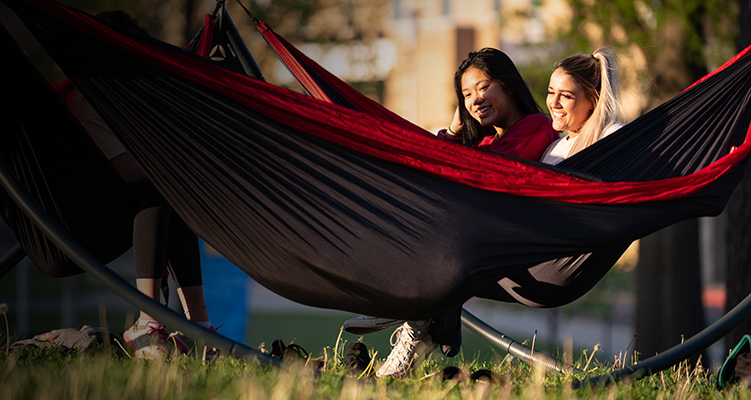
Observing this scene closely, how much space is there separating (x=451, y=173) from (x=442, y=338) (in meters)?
0.71

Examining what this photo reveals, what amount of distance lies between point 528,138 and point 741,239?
2.26 meters

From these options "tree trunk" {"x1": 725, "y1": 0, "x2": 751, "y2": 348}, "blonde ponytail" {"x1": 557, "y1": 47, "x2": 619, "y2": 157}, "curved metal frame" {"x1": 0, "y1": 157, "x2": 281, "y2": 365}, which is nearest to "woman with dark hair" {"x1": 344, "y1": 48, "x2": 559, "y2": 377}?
"blonde ponytail" {"x1": 557, "y1": 47, "x2": 619, "y2": 157}

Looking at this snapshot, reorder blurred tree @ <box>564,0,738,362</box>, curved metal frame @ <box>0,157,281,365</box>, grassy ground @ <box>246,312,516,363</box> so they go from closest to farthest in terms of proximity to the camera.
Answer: curved metal frame @ <box>0,157,281,365</box> < blurred tree @ <box>564,0,738,362</box> < grassy ground @ <box>246,312,516,363</box>

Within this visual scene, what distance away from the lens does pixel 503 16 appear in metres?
7.69

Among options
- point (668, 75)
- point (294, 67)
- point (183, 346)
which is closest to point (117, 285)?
point (183, 346)

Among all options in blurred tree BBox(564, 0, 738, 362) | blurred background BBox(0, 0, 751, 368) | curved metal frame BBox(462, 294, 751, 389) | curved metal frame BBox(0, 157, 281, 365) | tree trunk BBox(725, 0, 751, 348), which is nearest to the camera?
curved metal frame BBox(0, 157, 281, 365)

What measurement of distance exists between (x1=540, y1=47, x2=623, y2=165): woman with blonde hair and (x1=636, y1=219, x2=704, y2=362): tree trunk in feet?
12.7

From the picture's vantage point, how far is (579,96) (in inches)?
110

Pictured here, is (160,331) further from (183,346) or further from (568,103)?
(568,103)

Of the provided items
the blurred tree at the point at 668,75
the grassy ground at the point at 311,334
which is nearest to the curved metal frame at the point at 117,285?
the blurred tree at the point at 668,75

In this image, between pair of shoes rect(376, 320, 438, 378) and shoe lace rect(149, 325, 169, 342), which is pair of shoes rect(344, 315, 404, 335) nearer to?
pair of shoes rect(376, 320, 438, 378)

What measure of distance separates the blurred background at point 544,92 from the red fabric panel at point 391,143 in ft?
1.96

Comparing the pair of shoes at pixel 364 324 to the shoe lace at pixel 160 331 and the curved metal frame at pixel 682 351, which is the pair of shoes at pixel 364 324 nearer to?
the shoe lace at pixel 160 331

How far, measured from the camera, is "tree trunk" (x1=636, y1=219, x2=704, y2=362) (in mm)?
6324
